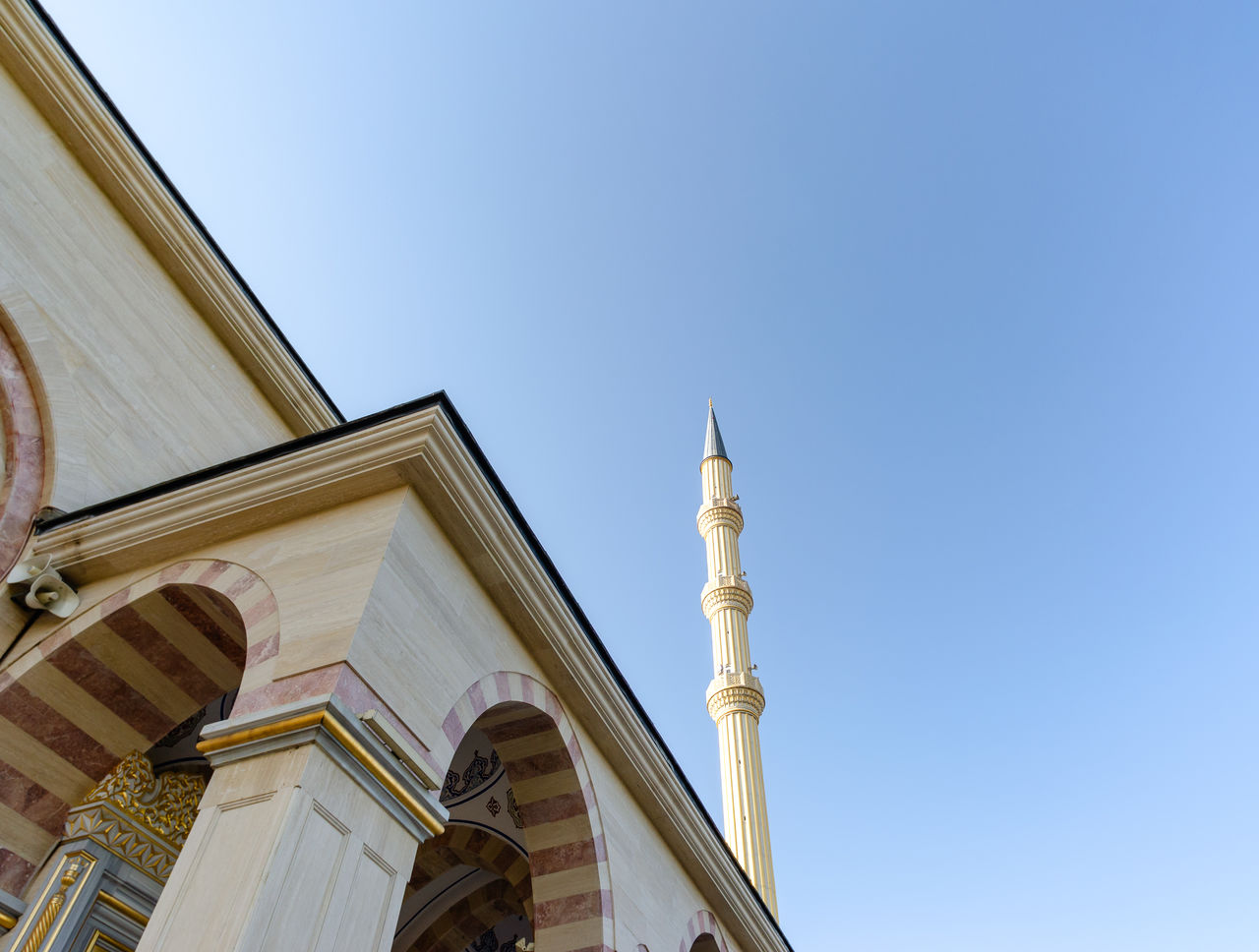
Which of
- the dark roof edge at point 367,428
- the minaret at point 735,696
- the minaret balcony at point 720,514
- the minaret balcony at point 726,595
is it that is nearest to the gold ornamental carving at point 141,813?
the dark roof edge at point 367,428

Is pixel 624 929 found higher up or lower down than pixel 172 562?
lower down

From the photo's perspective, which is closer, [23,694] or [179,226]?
[23,694]

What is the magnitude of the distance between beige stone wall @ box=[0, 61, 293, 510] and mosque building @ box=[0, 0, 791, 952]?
19 mm

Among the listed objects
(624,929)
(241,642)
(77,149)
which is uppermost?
(77,149)

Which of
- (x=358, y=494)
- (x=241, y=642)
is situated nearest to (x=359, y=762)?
(x=358, y=494)

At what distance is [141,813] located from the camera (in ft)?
14.8

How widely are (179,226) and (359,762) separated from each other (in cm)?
455

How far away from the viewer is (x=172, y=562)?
13.8 ft

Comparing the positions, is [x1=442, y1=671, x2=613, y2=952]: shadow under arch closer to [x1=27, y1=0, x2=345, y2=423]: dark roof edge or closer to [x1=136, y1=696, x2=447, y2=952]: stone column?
[x1=136, y1=696, x2=447, y2=952]: stone column

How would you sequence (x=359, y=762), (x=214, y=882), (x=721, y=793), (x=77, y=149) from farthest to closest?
(x=721, y=793) → (x=77, y=149) → (x=359, y=762) → (x=214, y=882)

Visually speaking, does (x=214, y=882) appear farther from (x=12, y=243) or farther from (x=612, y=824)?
(x=12, y=243)

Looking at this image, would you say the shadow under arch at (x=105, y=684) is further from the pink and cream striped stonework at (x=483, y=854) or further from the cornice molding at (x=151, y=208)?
the cornice molding at (x=151, y=208)

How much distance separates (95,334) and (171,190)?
1384mm

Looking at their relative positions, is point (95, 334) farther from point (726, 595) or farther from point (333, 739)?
point (726, 595)
